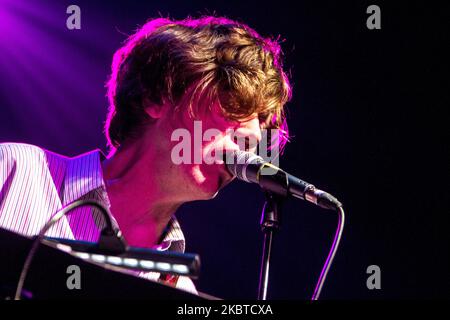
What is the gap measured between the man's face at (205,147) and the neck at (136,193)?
106mm

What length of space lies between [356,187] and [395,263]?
1.84ft

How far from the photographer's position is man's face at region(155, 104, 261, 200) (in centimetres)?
217

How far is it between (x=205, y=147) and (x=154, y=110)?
428 millimetres

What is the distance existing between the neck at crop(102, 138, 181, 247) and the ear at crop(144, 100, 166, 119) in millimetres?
153

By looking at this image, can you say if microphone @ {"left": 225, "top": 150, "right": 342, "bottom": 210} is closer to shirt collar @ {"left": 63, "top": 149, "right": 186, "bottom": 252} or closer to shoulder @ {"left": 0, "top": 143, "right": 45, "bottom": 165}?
shirt collar @ {"left": 63, "top": 149, "right": 186, "bottom": 252}

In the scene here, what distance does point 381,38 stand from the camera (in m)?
3.50

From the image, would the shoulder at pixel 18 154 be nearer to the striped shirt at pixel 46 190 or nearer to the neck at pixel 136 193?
the striped shirt at pixel 46 190

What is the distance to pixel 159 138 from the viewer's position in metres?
2.35

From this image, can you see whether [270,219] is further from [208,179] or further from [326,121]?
[326,121]

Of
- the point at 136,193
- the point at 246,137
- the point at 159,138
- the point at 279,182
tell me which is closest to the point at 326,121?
the point at 246,137

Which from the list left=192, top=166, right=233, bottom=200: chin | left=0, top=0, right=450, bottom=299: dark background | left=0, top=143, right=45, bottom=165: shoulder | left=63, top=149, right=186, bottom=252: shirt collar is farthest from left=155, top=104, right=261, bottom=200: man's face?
left=0, top=0, right=450, bottom=299: dark background

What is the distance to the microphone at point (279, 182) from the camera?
1.73 m
